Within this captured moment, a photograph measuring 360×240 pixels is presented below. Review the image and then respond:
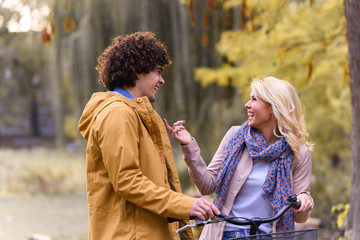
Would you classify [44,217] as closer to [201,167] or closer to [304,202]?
[201,167]

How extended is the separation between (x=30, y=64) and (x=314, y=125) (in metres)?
13.6

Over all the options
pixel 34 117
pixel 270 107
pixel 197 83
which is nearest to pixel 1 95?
pixel 34 117

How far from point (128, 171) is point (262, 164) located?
798mm

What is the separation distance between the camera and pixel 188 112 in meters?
9.12

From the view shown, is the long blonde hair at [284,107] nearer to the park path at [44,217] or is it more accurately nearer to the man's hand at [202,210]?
the man's hand at [202,210]

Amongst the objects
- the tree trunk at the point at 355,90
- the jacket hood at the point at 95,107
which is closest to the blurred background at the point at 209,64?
the tree trunk at the point at 355,90

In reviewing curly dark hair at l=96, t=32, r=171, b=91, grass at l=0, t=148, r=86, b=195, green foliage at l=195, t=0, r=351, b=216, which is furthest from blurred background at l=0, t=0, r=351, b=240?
curly dark hair at l=96, t=32, r=171, b=91

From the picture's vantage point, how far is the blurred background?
23.4 ft

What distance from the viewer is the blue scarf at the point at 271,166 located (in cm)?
248

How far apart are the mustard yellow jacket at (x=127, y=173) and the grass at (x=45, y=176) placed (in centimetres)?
1138

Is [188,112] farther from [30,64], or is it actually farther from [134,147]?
[30,64]

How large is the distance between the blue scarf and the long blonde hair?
44 millimetres

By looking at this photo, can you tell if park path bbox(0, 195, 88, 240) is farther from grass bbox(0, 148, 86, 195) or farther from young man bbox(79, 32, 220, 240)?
young man bbox(79, 32, 220, 240)

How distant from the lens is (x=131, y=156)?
208 cm
